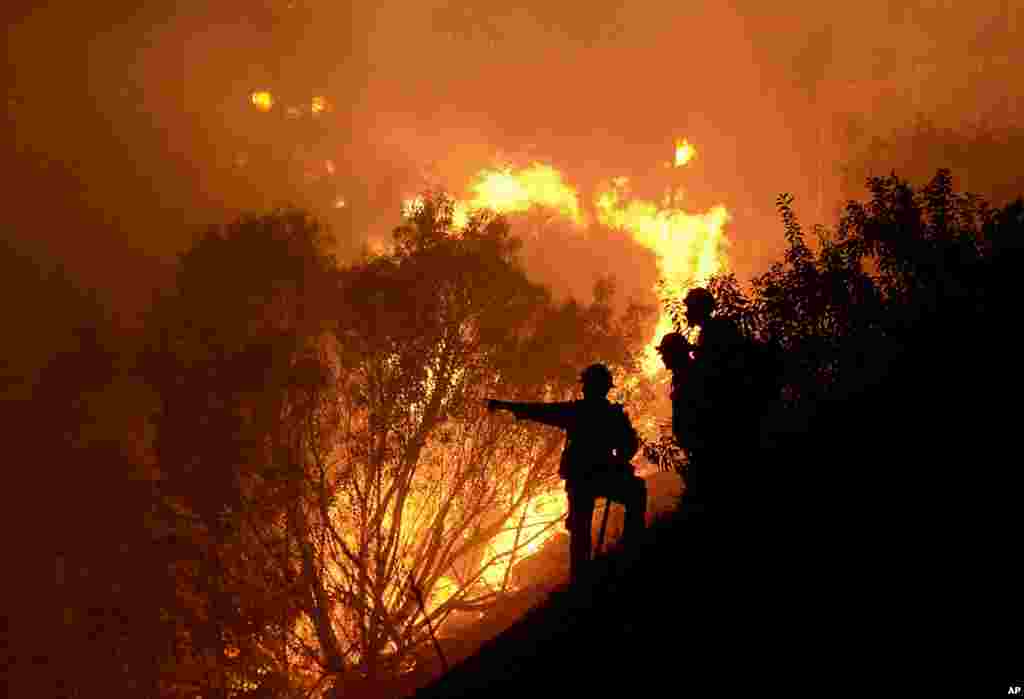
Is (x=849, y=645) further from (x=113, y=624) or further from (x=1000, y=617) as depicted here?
(x=113, y=624)

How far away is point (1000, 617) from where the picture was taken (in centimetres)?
312

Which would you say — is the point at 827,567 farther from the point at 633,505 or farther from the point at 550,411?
the point at 550,411

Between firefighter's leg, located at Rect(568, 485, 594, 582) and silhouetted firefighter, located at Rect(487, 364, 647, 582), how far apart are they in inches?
0.6

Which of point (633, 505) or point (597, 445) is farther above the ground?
point (597, 445)

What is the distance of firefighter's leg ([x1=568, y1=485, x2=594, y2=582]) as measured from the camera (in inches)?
282

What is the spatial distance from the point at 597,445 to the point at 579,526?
1265 mm

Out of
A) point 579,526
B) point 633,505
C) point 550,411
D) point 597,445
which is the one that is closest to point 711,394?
point 597,445

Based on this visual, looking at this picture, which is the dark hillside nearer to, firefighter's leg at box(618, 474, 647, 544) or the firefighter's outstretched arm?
firefighter's leg at box(618, 474, 647, 544)

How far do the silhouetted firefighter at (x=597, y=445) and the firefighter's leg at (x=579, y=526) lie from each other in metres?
0.01

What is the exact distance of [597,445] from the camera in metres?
7.05

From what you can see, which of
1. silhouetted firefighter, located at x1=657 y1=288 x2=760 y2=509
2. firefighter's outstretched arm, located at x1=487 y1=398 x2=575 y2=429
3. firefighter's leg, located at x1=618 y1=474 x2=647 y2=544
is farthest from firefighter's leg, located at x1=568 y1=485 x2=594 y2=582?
silhouetted firefighter, located at x1=657 y1=288 x2=760 y2=509

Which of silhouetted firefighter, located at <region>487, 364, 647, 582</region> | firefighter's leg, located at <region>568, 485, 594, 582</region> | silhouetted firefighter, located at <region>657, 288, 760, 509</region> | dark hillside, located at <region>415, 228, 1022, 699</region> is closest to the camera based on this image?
dark hillside, located at <region>415, 228, 1022, 699</region>

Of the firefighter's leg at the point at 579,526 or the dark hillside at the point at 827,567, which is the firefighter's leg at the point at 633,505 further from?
the firefighter's leg at the point at 579,526

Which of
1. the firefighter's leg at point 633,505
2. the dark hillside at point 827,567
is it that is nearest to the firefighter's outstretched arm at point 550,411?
the firefighter's leg at point 633,505
